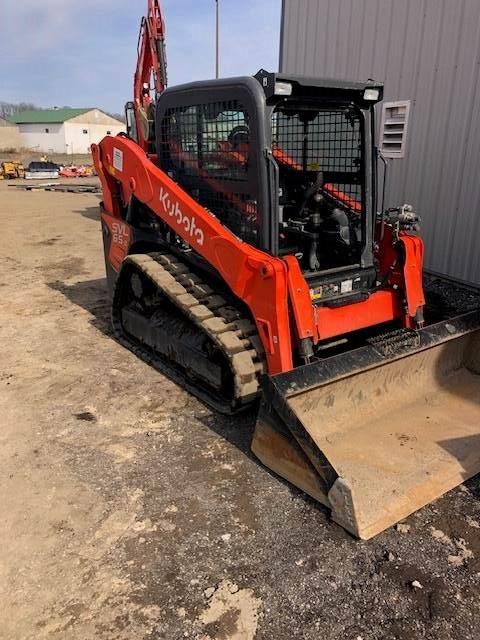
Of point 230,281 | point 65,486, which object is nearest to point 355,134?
point 230,281

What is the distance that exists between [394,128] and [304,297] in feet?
13.5

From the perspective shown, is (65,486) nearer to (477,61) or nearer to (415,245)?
(415,245)

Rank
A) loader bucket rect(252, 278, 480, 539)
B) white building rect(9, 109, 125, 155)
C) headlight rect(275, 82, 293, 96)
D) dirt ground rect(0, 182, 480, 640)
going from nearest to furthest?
1. dirt ground rect(0, 182, 480, 640)
2. loader bucket rect(252, 278, 480, 539)
3. headlight rect(275, 82, 293, 96)
4. white building rect(9, 109, 125, 155)

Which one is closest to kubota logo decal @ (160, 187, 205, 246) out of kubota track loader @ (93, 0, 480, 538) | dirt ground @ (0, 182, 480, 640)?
kubota track loader @ (93, 0, 480, 538)

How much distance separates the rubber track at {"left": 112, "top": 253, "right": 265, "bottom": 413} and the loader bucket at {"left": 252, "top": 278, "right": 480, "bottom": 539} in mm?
428

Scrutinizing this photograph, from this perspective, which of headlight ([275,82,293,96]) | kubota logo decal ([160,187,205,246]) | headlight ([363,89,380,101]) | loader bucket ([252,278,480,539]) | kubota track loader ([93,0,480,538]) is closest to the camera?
loader bucket ([252,278,480,539])

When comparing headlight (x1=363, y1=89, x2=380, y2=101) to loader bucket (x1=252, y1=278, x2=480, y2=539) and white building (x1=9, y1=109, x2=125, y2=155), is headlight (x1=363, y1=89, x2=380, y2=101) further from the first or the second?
white building (x1=9, y1=109, x2=125, y2=155)

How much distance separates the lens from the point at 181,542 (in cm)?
293

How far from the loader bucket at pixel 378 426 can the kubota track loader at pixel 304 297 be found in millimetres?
11

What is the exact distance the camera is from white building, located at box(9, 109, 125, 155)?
230 ft

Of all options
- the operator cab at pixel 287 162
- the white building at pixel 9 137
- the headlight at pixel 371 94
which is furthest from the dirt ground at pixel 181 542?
the white building at pixel 9 137

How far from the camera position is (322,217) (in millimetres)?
4441

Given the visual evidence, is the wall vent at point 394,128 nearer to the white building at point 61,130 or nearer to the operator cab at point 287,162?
the operator cab at point 287,162

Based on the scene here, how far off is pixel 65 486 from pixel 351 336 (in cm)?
255
